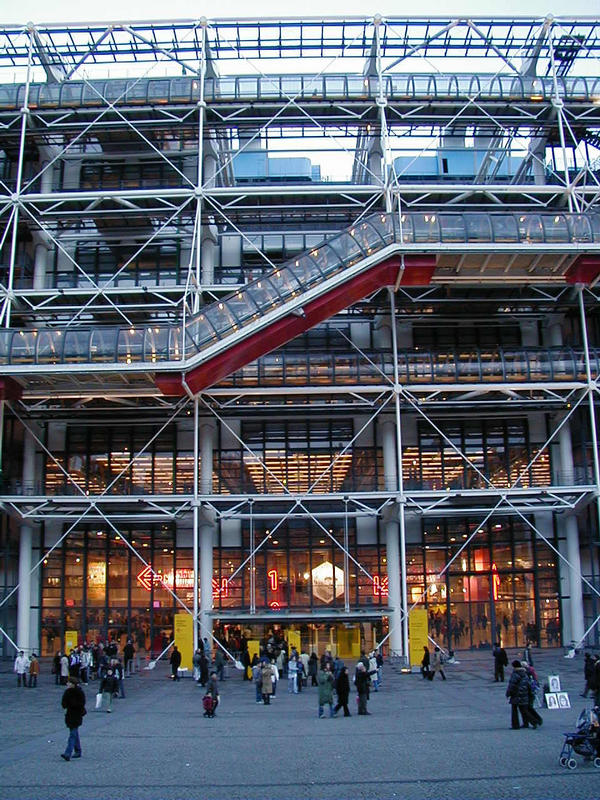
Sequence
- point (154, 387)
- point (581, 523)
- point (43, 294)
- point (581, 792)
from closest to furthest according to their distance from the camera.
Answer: point (581, 792) → point (154, 387) → point (43, 294) → point (581, 523)

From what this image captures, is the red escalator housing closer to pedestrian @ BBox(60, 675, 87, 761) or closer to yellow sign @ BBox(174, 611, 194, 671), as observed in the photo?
yellow sign @ BBox(174, 611, 194, 671)

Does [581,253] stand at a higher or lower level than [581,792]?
higher

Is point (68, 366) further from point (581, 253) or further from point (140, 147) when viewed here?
point (581, 253)

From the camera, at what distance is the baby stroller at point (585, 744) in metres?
11.5

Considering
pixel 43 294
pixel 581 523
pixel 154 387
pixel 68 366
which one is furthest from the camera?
pixel 581 523

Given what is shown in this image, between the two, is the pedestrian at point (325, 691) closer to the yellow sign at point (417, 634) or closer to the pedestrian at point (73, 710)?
the pedestrian at point (73, 710)

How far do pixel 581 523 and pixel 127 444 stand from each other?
16.6 meters

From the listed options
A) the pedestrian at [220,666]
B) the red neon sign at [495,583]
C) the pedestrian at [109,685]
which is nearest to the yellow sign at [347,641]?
the pedestrian at [220,666]

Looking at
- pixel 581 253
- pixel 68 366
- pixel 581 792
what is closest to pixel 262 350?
pixel 68 366

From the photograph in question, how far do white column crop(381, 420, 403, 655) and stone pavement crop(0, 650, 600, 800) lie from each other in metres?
6.89

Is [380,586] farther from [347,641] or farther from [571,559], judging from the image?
[571,559]

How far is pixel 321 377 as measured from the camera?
28453mm

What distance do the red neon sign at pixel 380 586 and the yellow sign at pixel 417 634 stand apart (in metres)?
4.13

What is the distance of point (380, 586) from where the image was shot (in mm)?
30266
